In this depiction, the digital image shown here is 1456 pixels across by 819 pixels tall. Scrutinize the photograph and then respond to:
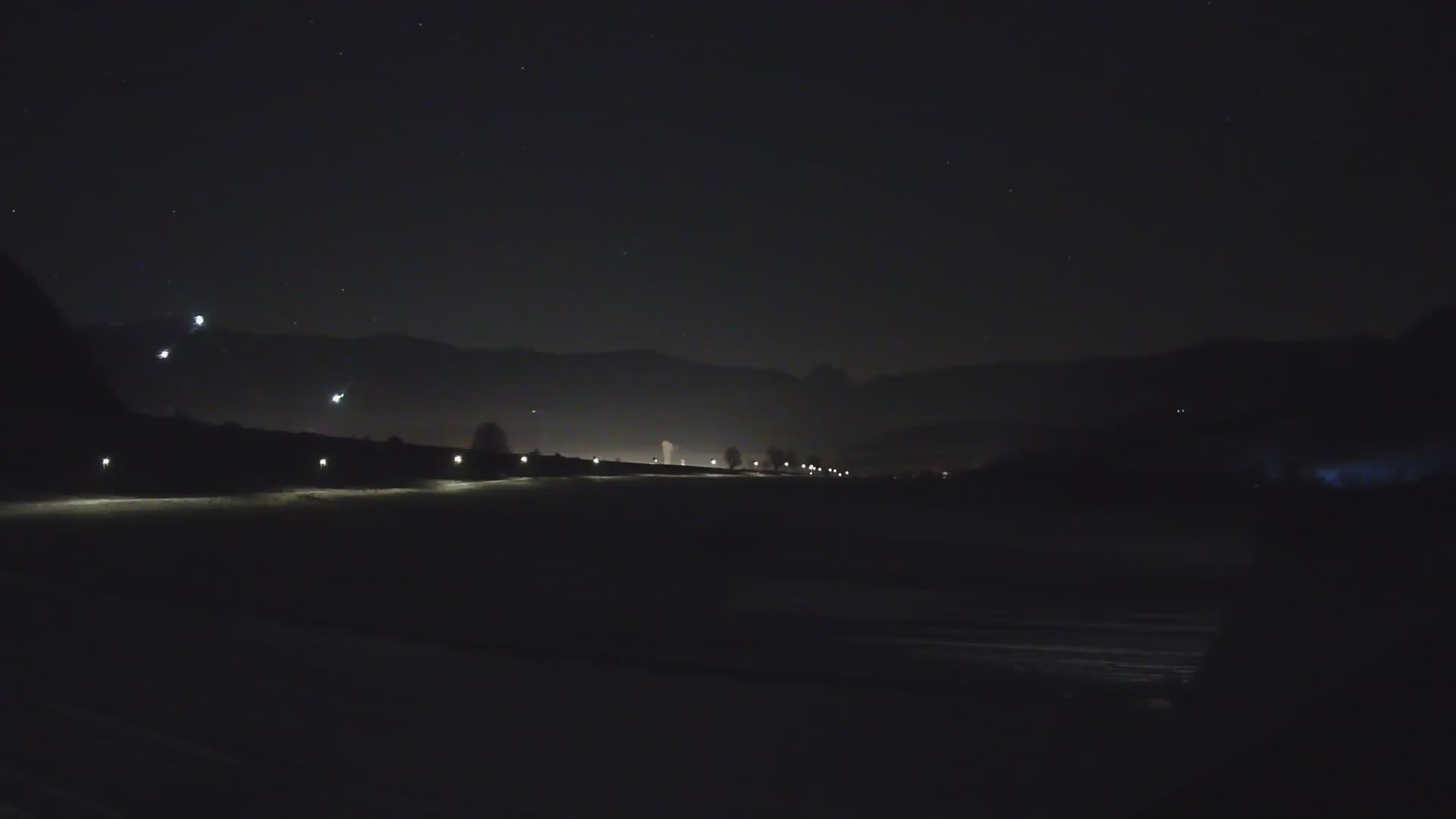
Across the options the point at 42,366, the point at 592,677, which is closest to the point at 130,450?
the point at 42,366

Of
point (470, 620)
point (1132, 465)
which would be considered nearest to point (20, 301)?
point (1132, 465)

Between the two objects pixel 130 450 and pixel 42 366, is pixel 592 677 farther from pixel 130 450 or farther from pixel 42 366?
pixel 42 366

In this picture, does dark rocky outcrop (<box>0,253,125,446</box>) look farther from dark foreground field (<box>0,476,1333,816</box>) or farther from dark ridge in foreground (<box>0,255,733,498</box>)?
dark foreground field (<box>0,476,1333,816</box>)

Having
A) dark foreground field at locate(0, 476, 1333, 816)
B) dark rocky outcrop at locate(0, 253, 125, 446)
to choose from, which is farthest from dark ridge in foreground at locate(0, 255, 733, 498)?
dark foreground field at locate(0, 476, 1333, 816)

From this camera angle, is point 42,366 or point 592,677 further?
point 42,366

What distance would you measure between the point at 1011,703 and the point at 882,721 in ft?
3.66

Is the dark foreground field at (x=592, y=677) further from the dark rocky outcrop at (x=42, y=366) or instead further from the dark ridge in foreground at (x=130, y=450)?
the dark rocky outcrop at (x=42, y=366)

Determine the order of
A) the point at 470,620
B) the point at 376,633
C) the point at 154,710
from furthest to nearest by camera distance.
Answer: the point at 470,620
the point at 376,633
the point at 154,710

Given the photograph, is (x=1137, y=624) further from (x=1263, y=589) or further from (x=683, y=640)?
(x=683, y=640)

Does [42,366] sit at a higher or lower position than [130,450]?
higher

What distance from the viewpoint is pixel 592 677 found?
8.78m

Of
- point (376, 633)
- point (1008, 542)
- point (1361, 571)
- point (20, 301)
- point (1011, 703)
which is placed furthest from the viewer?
point (20, 301)

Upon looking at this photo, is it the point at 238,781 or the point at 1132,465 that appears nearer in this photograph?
the point at 238,781

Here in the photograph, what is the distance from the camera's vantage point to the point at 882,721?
764cm
